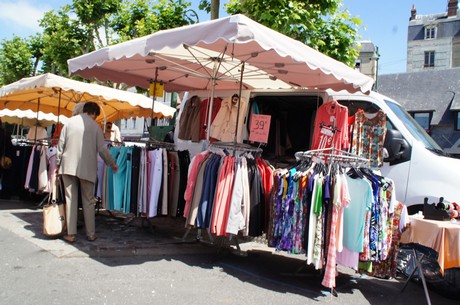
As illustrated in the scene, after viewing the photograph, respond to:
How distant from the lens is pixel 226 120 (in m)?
7.41

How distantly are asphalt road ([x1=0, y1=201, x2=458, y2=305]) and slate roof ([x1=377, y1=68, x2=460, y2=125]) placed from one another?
28.5 meters

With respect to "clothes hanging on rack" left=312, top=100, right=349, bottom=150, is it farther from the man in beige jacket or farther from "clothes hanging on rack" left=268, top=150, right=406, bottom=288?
the man in beige jacket

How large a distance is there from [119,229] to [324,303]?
368 cm

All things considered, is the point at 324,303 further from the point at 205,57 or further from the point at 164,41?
the point at 205,57

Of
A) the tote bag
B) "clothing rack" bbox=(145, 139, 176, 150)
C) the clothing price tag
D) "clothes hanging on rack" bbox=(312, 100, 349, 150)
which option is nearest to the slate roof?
"clothes hanging on rack" bbox=(312, 100, 349, 150)

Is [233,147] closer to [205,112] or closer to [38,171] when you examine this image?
[205,112]

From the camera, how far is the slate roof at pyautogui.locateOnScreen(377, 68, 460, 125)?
30.0 metres

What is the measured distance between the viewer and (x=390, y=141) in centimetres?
610

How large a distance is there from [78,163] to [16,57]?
27.0m

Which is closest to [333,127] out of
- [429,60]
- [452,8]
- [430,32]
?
[429,60]

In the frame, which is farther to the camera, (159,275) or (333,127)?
(333,127)

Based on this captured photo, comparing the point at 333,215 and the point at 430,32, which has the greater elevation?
the point at 430,32

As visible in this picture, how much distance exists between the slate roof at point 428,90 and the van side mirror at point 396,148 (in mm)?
26763

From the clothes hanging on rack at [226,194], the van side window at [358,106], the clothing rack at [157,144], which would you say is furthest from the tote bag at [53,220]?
Answer: the van side window at [358,106]
